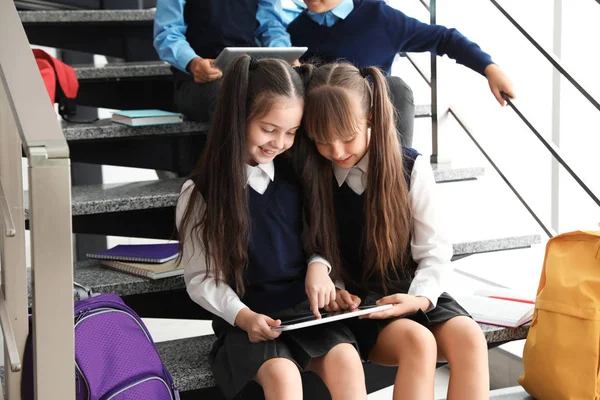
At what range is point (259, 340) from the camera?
65.7 inches

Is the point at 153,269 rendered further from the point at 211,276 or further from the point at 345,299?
the point at 345,299

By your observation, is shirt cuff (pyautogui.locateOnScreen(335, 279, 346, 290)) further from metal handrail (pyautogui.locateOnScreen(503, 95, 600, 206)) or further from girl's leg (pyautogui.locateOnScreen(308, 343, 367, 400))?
metal handrail (pyautogui.locateOnScreen(503, 95, 600, 206))

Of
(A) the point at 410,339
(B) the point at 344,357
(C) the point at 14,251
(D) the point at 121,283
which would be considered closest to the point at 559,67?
(A) the point at 410,339

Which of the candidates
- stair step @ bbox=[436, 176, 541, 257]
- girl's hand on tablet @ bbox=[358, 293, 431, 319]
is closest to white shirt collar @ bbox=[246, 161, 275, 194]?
girl's hand on tablet @ bbox=[358, 293, 431, 319]

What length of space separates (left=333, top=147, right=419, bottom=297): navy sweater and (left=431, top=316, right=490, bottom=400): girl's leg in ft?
0.58

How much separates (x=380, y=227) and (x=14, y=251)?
745mm

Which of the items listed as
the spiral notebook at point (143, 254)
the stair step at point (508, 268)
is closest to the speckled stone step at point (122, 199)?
the spiral notebook at point (143, 254)

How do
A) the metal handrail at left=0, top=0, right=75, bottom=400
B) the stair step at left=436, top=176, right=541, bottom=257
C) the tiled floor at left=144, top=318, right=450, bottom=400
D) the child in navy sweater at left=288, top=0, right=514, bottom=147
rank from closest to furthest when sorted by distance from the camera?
1. the metal handrail at left=0, top=0, right=75, bottom=400
2. the child in navy sweater at left=288, top=0, right=514, bottom=147
3. the stair step at left=436, top=176, right=541, bottom=257
4. the tiled floor at left=144, top=318, right=450, bottom=400

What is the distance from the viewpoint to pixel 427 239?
183 cm

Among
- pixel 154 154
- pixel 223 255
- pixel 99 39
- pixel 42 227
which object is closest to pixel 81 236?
pixel 99 39

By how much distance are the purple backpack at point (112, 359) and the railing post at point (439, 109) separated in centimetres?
122

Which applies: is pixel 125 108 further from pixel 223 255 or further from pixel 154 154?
pixel 223 255

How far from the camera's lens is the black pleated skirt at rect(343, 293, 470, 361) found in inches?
69.1

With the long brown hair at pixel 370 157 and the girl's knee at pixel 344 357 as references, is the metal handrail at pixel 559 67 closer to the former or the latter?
the long brown hair at pixel 370 157
